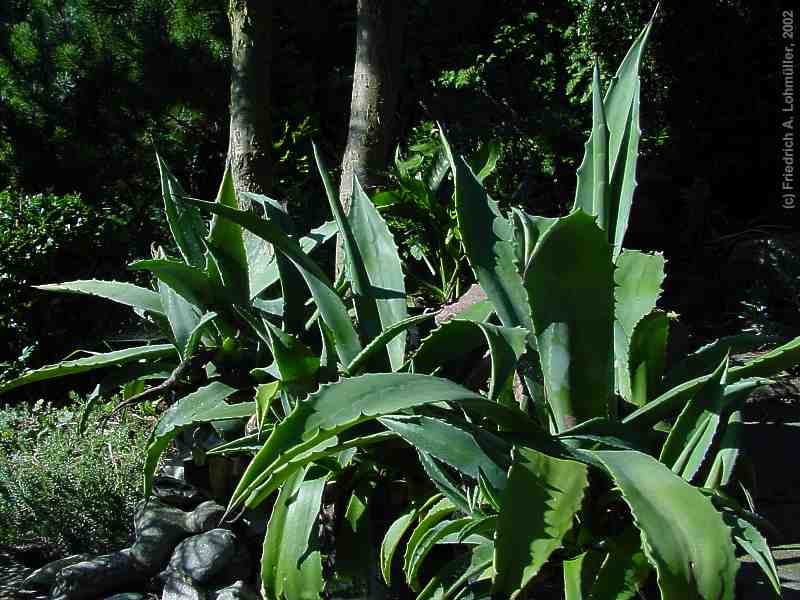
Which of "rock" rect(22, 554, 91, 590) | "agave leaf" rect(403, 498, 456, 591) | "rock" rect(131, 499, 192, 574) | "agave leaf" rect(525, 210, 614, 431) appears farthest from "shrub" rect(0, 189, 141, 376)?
"agave leaf" rect(525, 210, 614, 431)

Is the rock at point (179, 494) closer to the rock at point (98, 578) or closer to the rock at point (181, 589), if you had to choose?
the rock at point (98, 578)

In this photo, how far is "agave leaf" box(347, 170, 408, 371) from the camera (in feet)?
9.64

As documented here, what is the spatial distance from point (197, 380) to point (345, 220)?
0.89m

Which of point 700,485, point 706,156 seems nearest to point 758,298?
point 706,156

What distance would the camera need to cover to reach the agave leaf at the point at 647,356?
2678 millimetres

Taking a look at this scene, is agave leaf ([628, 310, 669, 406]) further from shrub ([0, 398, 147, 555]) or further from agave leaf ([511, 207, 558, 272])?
shrub ([0, 398, 147, 555])

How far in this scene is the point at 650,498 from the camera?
6.63 ft

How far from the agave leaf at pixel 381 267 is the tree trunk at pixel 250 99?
61.1 inches

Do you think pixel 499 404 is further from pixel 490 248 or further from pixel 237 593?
pixel 237 593

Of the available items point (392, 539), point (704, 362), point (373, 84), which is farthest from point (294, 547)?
point (373, 84)

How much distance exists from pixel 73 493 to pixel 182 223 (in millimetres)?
1294

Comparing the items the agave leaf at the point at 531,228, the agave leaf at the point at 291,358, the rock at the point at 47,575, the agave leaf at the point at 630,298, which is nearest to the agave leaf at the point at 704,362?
the agave leaf at the point at 630,298

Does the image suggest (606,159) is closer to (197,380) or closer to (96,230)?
(197,380)

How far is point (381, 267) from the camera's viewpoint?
308 cm
